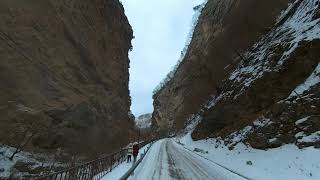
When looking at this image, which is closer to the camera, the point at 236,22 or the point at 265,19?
the point at 265,19

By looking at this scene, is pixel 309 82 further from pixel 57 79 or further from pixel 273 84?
pixel 57 79

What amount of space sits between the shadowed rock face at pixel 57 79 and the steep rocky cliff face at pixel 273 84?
11899 mm

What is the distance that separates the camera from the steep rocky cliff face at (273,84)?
21.8 metres

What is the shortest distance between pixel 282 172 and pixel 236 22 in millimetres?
32618

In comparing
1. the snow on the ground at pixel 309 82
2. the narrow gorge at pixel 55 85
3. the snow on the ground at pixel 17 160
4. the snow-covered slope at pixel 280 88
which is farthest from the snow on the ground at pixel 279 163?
the narrow gorge at pixel 55 85

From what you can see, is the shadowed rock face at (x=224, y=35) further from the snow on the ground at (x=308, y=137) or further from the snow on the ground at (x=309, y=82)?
the snow on the ground at (x=308, y=137)

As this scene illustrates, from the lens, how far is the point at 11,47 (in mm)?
22703

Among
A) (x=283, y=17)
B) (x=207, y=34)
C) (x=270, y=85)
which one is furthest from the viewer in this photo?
(x=207, y=34)

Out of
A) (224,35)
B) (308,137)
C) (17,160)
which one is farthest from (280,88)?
(224,35)

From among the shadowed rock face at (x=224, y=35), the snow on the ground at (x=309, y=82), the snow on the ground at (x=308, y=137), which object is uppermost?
the shadowed rock face at (x=224, y=35)

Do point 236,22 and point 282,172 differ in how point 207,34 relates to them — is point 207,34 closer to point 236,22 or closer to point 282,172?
point 236,22

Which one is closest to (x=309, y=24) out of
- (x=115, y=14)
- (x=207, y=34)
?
(x=115, y=14)

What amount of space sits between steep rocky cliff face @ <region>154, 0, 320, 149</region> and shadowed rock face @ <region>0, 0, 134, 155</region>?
11.9 m

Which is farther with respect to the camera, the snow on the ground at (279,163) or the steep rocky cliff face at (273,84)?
the steep rocky cliff face at (273,84)
